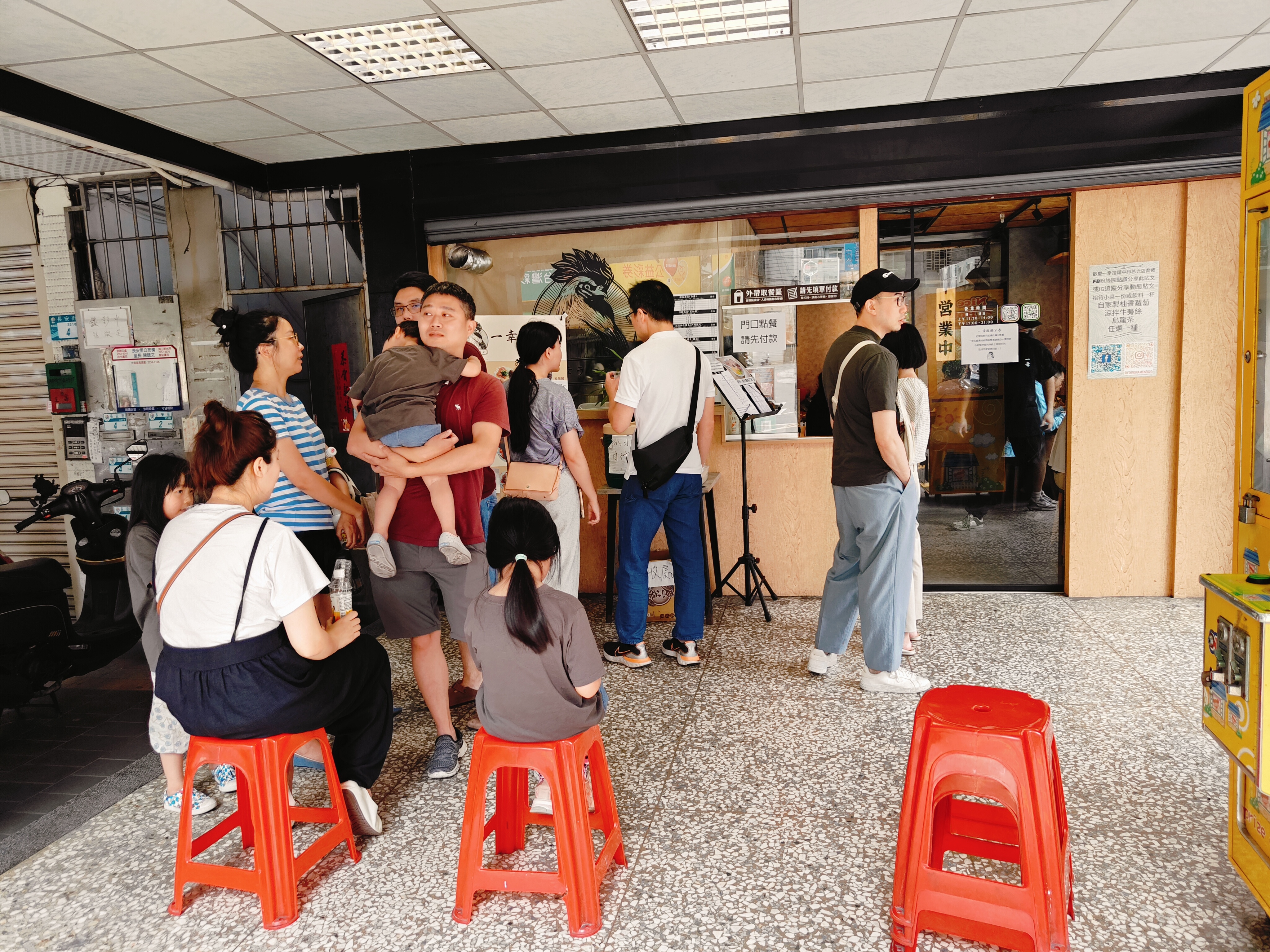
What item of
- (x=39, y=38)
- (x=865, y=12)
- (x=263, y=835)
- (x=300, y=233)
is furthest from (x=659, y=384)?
A: (x=300, y=233)

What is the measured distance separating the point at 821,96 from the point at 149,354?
4335 millimetres

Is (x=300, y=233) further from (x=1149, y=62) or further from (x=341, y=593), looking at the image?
(x=1149, y=62)

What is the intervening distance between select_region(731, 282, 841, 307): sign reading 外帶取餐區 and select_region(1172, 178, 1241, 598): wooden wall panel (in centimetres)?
186

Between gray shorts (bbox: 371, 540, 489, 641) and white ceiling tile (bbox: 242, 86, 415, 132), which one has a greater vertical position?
white ceiling tile (bbox: 242, 86, 415, 132)

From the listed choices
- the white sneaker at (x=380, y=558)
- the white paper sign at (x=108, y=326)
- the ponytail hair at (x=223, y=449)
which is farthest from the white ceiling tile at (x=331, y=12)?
the white paper sign at (x=108, y=326)

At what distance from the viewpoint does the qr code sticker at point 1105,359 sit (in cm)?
434

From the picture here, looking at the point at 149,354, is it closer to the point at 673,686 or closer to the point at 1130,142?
the point at 673,686

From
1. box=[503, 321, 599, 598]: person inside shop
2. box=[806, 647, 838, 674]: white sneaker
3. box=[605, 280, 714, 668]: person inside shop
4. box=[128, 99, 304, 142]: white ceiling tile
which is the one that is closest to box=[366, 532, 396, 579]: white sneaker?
box=[503, 321, 599, 598]: person inside shop

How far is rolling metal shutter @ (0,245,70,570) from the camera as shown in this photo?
5078mm

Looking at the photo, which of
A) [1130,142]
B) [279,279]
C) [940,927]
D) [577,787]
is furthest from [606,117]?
[940,927]

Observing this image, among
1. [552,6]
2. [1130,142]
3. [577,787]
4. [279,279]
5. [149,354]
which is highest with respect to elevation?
[552,6]

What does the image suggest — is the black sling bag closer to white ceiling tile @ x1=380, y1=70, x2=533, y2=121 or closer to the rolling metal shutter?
white ceiling tile @ x1=380, y1=70, x2=533, y2=121

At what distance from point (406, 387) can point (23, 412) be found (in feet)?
13.6

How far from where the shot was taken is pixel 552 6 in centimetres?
304
